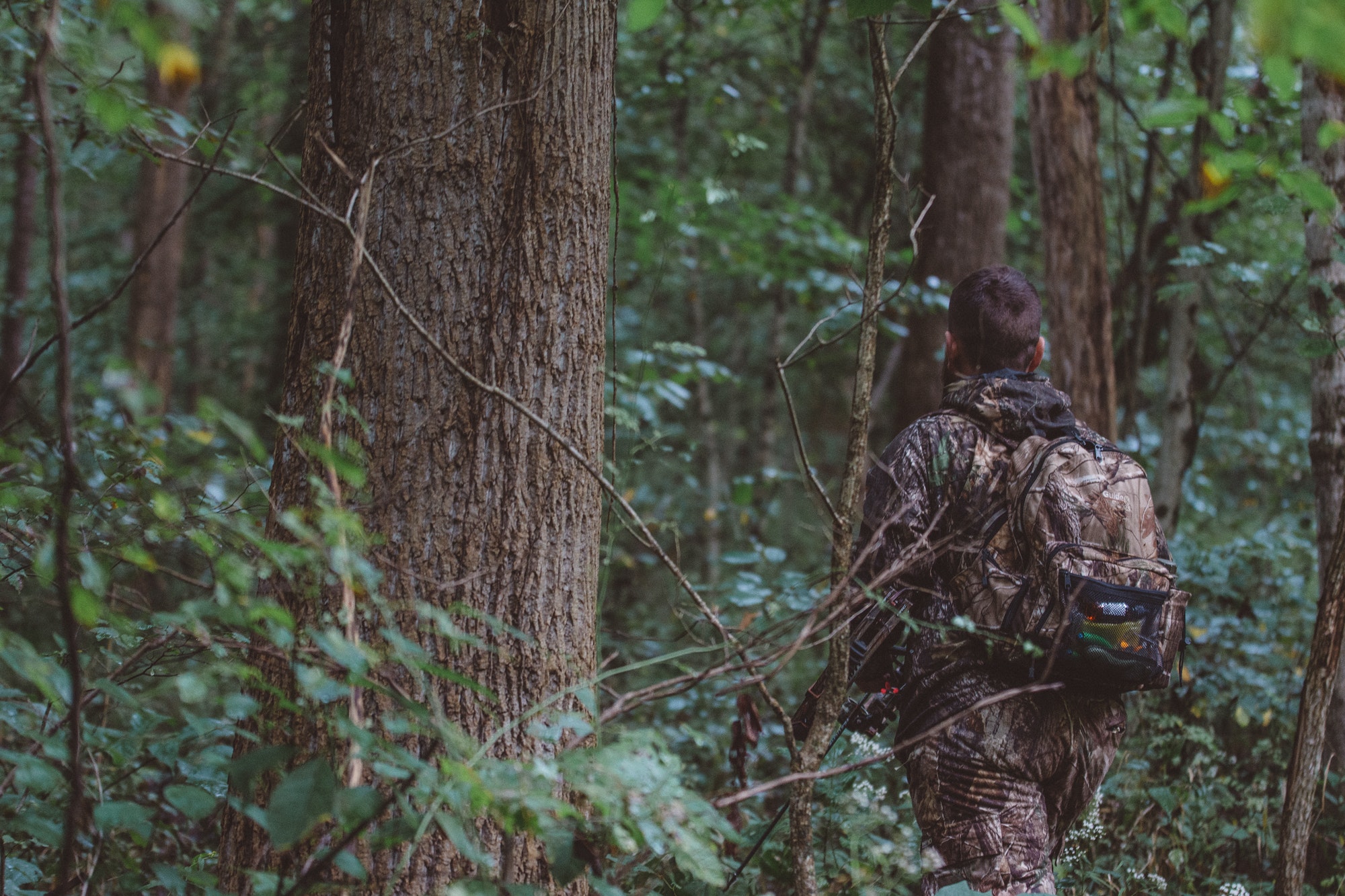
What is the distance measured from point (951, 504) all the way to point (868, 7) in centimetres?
135

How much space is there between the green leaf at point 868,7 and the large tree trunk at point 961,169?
4251 millimetres

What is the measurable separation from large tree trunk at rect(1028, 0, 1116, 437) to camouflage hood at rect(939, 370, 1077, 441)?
260 centimetres

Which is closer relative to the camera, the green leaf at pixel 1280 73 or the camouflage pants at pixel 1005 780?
the green leaf at pixel 1280 73

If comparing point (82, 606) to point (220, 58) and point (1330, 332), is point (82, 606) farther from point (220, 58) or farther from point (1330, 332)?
point (220, 58)

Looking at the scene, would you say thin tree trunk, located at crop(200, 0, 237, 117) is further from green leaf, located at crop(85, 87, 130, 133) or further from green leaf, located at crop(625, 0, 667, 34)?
Answer: green leaf, located at crop(625, 0, 667, 34)

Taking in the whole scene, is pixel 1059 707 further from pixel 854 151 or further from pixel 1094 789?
pixel 854 151

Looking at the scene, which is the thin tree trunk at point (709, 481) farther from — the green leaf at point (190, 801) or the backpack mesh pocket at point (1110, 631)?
the green leaf at point (190, 801)

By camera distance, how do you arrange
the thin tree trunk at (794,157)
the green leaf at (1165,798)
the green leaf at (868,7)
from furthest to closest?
the thin tree trunk at (794,157)
the green leaf at (1165,798)
the green leaf at (868,7)

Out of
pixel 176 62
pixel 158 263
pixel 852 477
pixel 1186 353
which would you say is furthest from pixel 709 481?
pixel 176 62

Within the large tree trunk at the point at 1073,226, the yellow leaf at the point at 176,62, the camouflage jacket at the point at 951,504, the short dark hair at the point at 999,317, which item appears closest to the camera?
the yellow leaf at the point at 176,62

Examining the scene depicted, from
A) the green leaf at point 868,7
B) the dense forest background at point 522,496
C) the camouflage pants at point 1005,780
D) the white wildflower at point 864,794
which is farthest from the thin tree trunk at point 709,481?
the green leaf at point 868,7

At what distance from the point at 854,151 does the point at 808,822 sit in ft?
30.1

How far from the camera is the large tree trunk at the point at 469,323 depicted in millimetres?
2086

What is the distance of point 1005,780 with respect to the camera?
2441 millimetres
